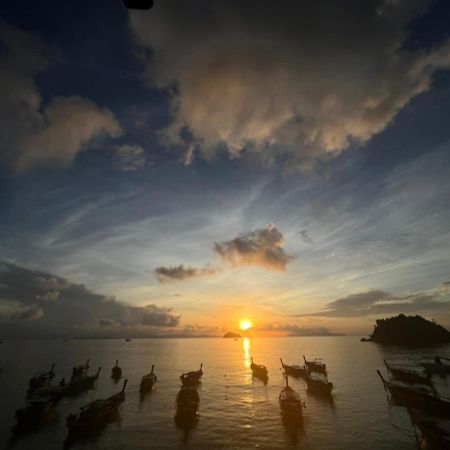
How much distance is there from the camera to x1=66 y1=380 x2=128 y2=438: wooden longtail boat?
3338cm

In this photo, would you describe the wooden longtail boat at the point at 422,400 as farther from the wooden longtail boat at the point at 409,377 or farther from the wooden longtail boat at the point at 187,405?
the wooden longtail boat at the point at 187,405

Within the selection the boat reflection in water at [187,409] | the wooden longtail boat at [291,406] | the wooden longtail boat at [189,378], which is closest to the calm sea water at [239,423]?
the boat reflection in water at [187,409]

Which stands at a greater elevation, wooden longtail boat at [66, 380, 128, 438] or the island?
the island

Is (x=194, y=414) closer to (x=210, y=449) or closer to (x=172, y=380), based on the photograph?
(x=210, y=449)

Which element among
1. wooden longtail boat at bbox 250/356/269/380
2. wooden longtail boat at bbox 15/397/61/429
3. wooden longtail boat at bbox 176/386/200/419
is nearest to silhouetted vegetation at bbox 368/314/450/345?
wooden longtail boat at bbox 250/356/269/380

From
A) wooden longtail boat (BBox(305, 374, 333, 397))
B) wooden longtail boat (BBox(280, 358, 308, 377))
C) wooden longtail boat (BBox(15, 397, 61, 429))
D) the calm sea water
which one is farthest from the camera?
wooden longtail boat (BBox(280, 358, 308, 377))

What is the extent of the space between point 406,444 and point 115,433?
3424 cm

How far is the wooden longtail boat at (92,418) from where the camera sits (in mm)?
33375

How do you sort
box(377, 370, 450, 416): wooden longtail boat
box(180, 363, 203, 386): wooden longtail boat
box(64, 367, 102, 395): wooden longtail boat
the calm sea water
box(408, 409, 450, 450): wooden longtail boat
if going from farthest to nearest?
box(180, 363, 203, 386): wooden longtail boat, box(64, 367, 102, 395): wooden longtail boat, box(377, 370, 450, 416): wooden longtail boat, the calm sea water, box(408, 409, 450, 450): wooden longtail boat

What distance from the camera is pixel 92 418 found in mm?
35156

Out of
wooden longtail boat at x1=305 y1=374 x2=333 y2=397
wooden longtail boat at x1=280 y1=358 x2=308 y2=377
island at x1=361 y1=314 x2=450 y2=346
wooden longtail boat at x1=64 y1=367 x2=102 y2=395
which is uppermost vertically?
island at x1=361 y1=314 x2=450 y2=346

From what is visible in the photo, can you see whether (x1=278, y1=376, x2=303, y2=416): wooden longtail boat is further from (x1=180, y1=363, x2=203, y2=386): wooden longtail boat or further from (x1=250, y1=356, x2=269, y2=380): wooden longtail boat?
Answer: (x1=250, y1=356, x2=269, y2=380): wooden longtail boat

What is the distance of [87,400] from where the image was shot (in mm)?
52781

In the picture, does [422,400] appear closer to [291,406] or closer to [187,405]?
[291,406]
